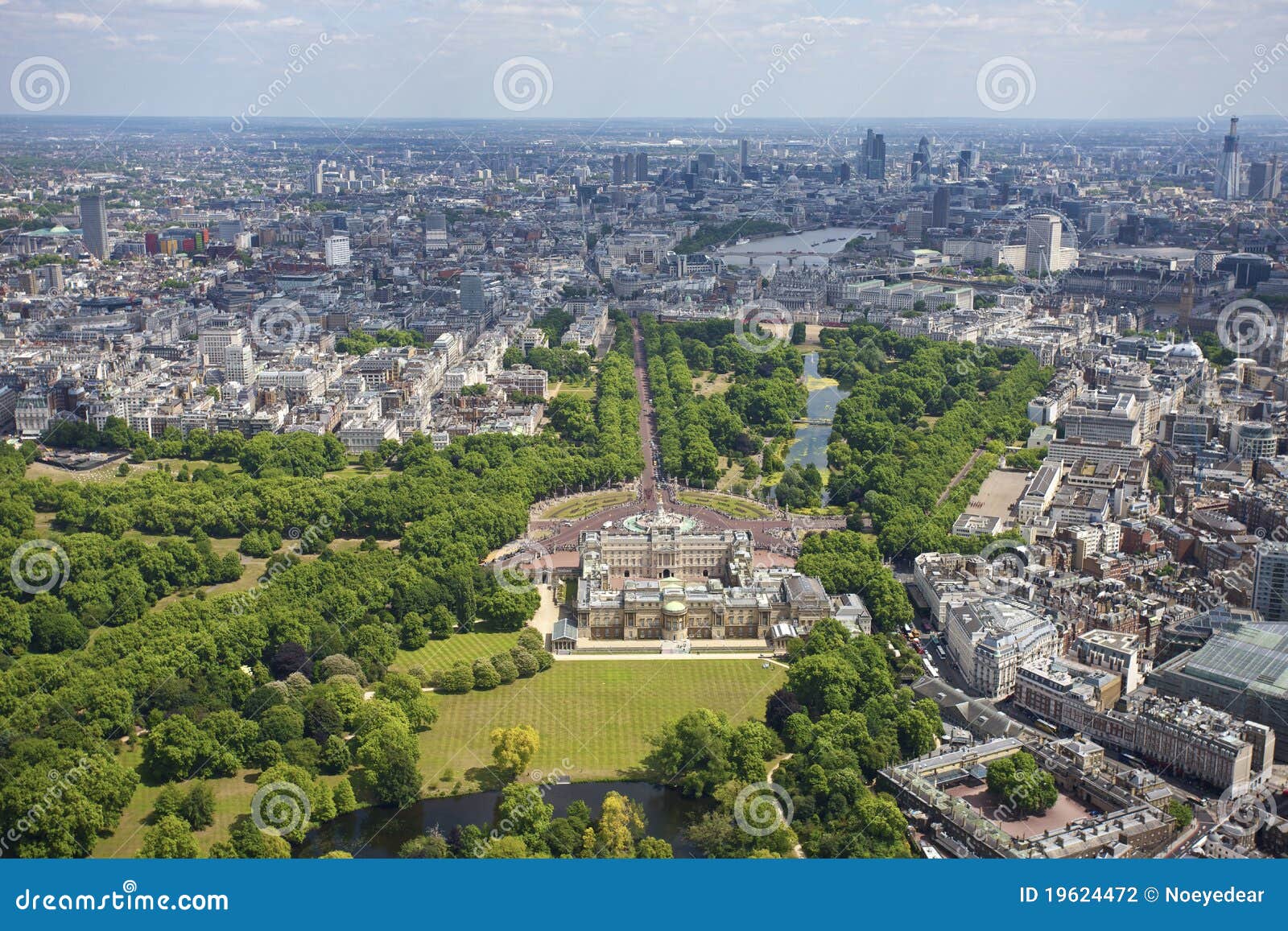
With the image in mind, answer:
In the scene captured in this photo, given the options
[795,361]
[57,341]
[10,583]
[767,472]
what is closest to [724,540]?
[767,472]

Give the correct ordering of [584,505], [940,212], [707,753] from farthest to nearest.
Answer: [940,212]
[584,505]
[707,753]

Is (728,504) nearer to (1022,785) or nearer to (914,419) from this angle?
(914,419)

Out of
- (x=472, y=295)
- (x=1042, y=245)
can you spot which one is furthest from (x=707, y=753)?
(x=1042, y=245)

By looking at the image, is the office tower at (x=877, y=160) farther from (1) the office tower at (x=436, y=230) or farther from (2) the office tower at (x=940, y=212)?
(1) the office tower at (x=436, y=230)

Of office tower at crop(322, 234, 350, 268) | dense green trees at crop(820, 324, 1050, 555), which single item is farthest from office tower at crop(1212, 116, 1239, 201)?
office tower at crop(322, 234, 350, 268)

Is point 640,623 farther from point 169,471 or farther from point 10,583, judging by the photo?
point 169,471

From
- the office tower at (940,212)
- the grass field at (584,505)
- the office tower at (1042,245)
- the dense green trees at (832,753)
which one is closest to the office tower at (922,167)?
the office tower at (940,212)

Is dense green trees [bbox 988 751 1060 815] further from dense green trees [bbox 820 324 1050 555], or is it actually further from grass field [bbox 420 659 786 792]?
dense green trees [bbox 820 324 1050 555]
